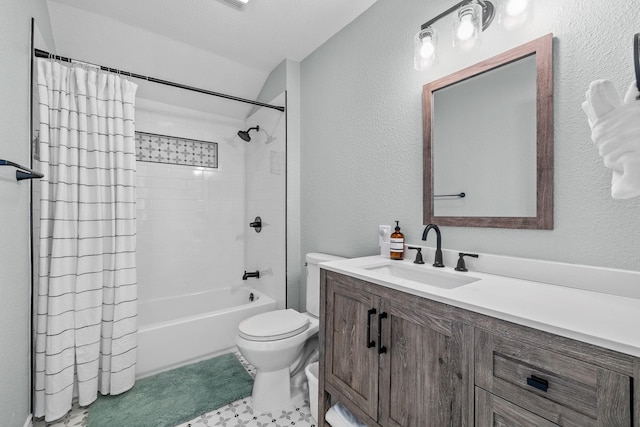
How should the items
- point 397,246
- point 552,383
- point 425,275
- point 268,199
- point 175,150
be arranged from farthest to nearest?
1. point 175,150
2. point 268,199
3. point 397,246
4. point 425,275
5. point 552,383

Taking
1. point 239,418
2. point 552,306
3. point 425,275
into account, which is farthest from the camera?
point 239,418

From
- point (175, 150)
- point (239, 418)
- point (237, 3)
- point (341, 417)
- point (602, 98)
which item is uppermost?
point (237, 3)

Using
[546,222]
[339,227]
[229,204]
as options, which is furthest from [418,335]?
[229,204]

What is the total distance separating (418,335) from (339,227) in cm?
115

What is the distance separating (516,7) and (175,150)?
2.77 meters

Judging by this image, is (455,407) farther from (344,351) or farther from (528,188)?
(528,188)

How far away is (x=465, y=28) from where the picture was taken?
4.11 ft

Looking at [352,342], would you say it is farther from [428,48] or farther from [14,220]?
[14,220]

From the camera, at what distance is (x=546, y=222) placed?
1.08 metres

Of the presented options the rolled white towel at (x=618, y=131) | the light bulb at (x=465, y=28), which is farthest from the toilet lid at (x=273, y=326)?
the light bulb at (x=465, y=28)

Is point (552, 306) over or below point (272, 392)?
over

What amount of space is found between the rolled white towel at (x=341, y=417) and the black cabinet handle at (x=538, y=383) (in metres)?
0.85

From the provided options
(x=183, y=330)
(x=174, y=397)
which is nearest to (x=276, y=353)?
(x=174, y=397)

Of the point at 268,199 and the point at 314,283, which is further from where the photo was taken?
the point at 268,199
